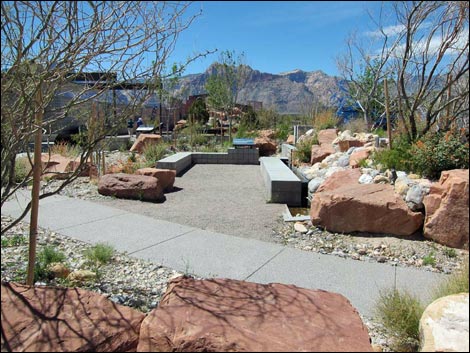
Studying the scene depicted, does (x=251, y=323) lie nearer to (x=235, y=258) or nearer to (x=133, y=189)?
(x=235, y=258)

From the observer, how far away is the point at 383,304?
339cm

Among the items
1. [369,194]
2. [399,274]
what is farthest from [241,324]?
[369,194]

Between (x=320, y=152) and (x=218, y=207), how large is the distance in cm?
569

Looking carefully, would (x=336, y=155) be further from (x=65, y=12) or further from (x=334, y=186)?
(x=65, y=12)

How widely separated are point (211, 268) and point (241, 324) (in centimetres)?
216

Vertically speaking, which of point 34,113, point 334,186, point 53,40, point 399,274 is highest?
point 53,40

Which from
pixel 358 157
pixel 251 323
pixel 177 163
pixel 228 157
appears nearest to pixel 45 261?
pixel 251 323

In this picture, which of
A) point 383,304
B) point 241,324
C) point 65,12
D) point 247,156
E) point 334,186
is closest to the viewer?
point 241,324

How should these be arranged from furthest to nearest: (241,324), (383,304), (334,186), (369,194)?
(334,186) → (369,194) → (383,304) → (241,324)

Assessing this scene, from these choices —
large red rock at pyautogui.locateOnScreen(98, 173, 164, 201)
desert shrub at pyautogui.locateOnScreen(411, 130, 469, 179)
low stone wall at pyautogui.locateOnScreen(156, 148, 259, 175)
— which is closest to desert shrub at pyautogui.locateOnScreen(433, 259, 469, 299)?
desert shrub at pyautogui.locateOnScreen(411, 130, 469, 179)

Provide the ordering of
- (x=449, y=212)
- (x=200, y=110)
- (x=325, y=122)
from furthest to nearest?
(x=200, y=110) → (x=325, y=122) → (x=449, y=212)

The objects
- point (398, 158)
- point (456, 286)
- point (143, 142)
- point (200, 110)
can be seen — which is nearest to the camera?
point (456, 286)

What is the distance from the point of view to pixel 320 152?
41.0 ft

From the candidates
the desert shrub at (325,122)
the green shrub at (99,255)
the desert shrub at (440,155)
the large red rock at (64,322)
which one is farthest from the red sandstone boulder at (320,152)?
the large red rock at (64,322)
